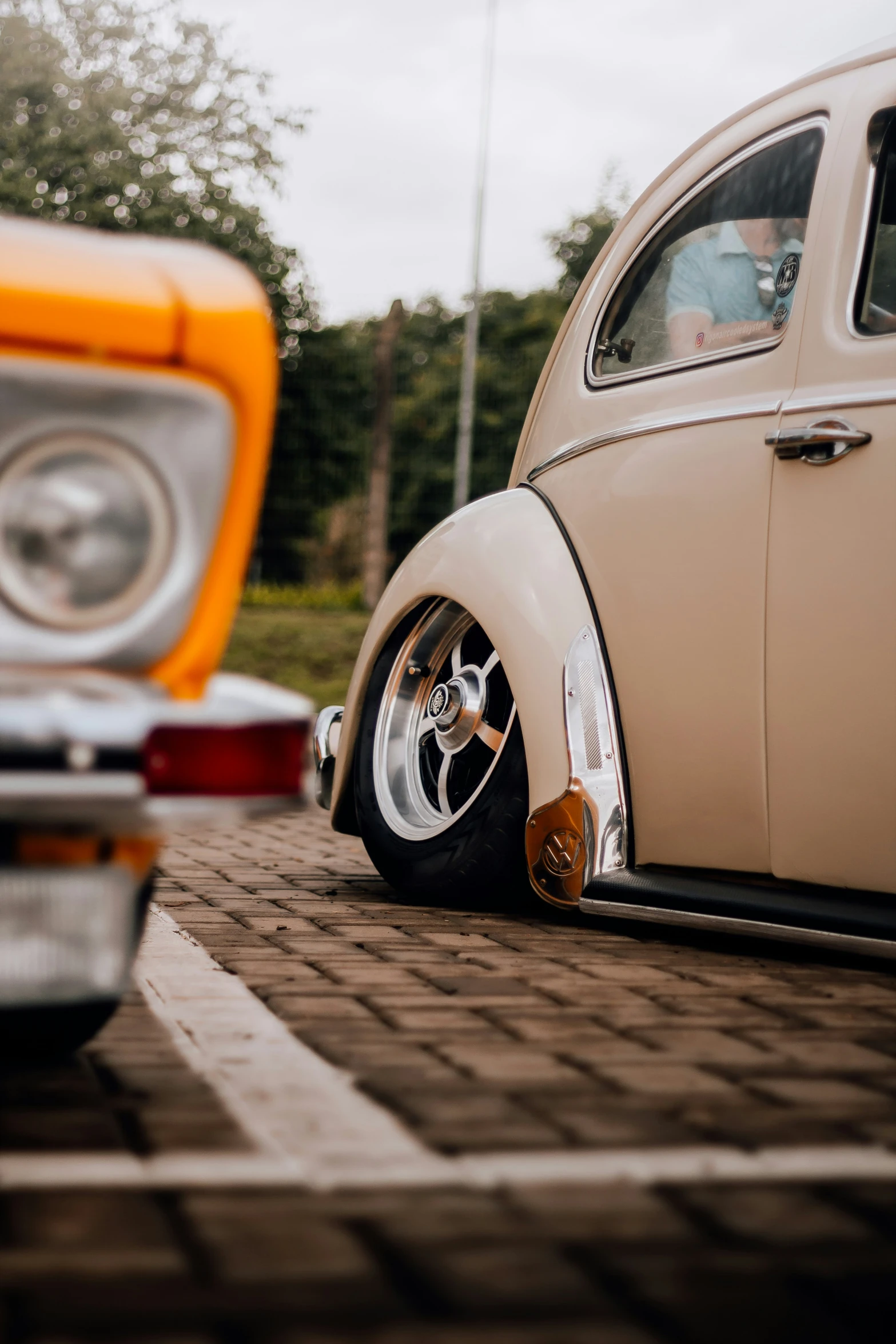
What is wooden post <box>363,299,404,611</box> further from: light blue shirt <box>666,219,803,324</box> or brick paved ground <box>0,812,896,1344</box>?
→ brick paved ground <box>0,812,896,1344</box>

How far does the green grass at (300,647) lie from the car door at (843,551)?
32.4ft

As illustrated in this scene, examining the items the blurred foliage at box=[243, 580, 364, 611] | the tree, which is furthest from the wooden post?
the tree

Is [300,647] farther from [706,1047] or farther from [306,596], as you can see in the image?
[706,1047]

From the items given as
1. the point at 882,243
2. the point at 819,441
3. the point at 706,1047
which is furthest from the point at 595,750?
the point at 882,243

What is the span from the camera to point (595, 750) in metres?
3.51

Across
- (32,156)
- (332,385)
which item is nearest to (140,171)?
(32,156)

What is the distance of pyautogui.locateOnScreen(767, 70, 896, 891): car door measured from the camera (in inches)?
119

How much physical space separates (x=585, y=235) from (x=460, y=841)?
144ft

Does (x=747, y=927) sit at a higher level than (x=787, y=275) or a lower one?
lower

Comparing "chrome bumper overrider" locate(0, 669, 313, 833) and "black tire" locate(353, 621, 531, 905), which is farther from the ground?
"chrome bumper overrider" locate(0, 669, 313, 833)

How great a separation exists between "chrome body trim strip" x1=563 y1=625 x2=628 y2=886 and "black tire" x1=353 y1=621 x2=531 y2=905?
0.20m

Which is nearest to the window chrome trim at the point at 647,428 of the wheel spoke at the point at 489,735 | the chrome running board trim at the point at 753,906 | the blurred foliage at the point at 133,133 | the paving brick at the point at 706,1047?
the wheel spoke at the point at 489,735

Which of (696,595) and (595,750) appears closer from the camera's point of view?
(696,595)

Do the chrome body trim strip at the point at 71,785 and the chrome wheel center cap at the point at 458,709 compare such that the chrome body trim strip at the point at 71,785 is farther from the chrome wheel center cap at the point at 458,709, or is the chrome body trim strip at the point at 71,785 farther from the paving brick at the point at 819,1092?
the chrome wheel center cap at the point at 458,709
